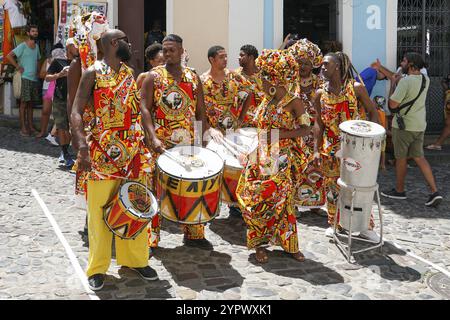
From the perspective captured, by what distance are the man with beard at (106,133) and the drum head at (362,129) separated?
1.76 m

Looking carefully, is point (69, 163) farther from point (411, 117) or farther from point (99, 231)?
point (411, 117)

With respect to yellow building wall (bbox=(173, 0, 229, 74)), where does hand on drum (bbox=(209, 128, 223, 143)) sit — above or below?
below

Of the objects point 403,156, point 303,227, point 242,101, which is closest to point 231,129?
point 242,101

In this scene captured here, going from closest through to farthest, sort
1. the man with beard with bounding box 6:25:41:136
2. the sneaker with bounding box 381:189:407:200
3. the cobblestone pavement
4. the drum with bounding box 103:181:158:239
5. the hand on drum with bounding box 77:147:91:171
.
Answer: the hand on drum with bounding box 77:147:91:171 < the drum with bounding box 103:181:158:239 < the cobblestone pavement < the sneaker with bounding box 381:189:407:200 < the man with beard with bounding box 6:25:41:136

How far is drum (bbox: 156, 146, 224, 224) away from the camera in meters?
4.71

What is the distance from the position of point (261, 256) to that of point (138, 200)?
50.9 inches

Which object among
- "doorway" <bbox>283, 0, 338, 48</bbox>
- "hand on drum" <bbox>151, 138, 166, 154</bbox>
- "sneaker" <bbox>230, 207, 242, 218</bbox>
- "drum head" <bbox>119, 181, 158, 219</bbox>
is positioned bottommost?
"sneaker" <bbox>230, 207, 242, 218</bbox>

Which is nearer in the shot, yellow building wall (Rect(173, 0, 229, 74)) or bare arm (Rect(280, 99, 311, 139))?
bare arm (Rect(280, 99, 311, 139))

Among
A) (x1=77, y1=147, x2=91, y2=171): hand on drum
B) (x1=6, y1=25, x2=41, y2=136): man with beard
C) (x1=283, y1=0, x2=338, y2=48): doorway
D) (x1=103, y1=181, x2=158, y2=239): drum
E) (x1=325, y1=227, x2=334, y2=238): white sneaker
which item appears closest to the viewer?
(x1=77, y1=147, x2=91, y2=171): hand on drum

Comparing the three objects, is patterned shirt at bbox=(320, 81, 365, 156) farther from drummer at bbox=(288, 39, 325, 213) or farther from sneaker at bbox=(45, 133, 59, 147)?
sneaker at bbox=(45, 133, 59, 147)

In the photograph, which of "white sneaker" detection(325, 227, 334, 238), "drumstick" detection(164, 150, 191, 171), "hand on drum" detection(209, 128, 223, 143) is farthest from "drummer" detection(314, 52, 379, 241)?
"drumstick" detection(164, 150, 191, 171)

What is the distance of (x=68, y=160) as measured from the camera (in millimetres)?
8828
